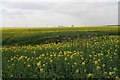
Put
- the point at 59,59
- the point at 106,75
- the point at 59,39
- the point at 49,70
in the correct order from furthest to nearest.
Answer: the point at 59,39
the point at 59,59
the point at 49,70
the point at 106,75

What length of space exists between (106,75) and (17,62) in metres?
3.43

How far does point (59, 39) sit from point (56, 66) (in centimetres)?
916

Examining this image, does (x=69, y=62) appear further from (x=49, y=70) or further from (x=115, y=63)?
(x=115, y=63)

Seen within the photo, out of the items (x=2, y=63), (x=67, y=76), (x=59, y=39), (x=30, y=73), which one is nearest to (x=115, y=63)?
(x=67, y=76)

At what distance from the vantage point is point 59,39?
702 inches

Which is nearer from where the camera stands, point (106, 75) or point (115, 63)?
point (106, 75)

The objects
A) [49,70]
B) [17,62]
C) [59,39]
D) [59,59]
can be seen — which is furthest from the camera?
[59,39]

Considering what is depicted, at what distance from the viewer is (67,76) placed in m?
8.16

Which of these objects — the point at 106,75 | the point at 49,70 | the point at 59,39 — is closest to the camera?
the point at 106,75

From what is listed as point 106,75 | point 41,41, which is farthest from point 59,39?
point 106,75

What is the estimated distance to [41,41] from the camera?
18141 millimetres

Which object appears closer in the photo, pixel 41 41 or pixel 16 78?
pixel 16 78

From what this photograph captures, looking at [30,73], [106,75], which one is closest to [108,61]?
[106,75]

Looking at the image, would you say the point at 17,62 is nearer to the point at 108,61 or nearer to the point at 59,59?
the point at 59,59
